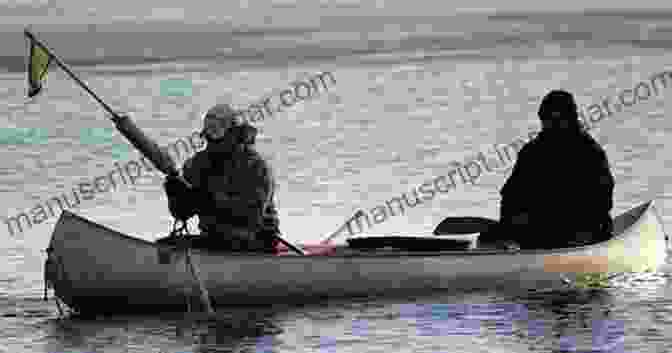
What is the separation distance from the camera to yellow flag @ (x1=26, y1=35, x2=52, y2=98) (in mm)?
17203

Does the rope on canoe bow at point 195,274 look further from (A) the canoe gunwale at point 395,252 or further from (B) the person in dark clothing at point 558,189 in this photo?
(B) the person in dark clothing at point 558,189

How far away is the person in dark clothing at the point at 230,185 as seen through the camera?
16891 millimetres

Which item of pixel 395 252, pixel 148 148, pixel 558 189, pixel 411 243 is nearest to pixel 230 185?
pixel 148 148

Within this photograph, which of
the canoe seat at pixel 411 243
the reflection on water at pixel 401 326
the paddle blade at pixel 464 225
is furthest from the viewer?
the paddle blade at pixel 464 225

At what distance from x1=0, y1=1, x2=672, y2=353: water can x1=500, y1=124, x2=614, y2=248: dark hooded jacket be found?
2.28 ft

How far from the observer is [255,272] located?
1717 centimetres

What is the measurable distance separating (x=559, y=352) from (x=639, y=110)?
77.7 feet

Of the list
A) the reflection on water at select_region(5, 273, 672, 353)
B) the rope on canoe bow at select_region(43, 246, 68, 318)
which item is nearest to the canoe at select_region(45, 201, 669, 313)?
the rope on canoe bow at select_region(43, 246, 68, 318)

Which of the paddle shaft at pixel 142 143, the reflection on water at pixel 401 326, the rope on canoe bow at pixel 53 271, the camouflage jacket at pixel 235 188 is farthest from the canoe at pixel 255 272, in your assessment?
the paddle shaft at pixel 142 143

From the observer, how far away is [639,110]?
38406 millimetres

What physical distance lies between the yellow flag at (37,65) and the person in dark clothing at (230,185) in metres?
1.44

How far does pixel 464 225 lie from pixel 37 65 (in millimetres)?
4516

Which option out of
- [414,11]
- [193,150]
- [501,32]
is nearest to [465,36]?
[501,32]

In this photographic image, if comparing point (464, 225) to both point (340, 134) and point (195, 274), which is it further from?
point (340, 134)
